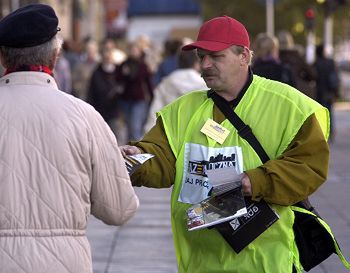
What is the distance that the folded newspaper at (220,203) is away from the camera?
4.59 meters

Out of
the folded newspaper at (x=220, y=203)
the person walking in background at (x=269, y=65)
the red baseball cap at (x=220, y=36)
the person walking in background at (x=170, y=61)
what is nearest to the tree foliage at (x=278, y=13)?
the person walking in background at (x=170, y=61)

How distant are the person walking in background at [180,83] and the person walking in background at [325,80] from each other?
7.57m

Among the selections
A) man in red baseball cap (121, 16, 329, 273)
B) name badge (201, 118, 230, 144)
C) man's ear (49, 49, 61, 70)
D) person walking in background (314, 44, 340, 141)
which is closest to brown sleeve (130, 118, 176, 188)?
man in red baseball cap (121, 16, 329, 273)

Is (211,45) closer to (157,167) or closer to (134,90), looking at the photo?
(157,167)

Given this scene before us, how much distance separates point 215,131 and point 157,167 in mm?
318

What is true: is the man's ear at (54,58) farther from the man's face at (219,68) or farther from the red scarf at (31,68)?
the man's face at (219,68)

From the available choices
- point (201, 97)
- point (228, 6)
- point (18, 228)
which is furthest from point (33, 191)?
point (228, 6)

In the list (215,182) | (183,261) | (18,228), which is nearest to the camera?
(18,228)

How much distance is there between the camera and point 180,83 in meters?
11.5

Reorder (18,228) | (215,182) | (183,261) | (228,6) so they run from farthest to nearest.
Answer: (228,6) → (183,261) → (215,182) → (18,228)

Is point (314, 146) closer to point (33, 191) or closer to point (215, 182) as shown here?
point (215, 182)

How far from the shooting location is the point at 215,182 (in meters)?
4.60

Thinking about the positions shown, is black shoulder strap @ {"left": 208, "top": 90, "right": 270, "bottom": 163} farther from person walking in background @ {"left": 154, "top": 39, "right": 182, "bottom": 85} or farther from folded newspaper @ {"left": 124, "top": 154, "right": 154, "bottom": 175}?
person walking in background @ {"left": 154, "top": 39, "right": 182, "bottom": 85}

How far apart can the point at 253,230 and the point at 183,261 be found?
384 millimetres
